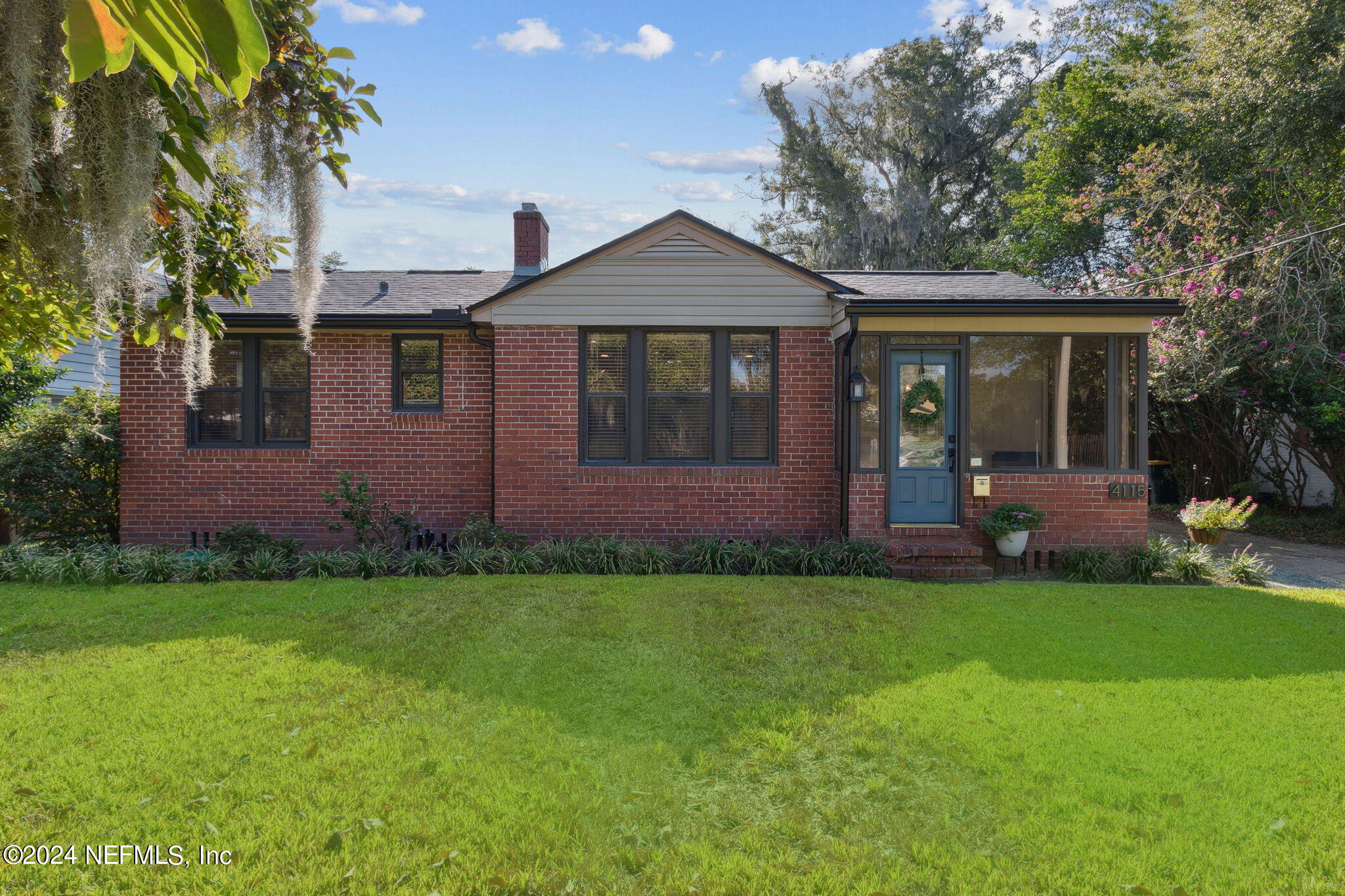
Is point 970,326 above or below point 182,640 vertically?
above

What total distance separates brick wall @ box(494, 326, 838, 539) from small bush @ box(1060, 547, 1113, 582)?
2665mm

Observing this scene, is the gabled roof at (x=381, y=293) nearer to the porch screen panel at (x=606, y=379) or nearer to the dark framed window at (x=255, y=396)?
the dark framed window at (x=255, y=396)

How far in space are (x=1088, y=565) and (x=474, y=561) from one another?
684 centimetres

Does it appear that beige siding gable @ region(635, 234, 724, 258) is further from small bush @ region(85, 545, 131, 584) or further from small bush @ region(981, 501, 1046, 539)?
small bush @ region(85, 545, 131, 584)

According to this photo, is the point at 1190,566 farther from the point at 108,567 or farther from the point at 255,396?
the point at 108,567

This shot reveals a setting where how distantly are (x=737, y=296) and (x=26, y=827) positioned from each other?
7762 mm

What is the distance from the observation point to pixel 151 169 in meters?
3.12

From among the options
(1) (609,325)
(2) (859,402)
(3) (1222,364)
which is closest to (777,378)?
(2) (859,402)

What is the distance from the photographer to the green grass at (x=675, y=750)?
276cm

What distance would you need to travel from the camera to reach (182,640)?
5508 mm

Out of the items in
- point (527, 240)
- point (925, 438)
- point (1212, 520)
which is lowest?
point (1212, 520)

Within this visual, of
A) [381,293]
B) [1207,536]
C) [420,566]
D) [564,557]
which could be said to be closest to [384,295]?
[381,293]

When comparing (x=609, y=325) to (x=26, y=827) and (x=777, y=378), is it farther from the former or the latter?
(x=26, y=827)

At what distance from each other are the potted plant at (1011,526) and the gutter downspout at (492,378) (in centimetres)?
589
